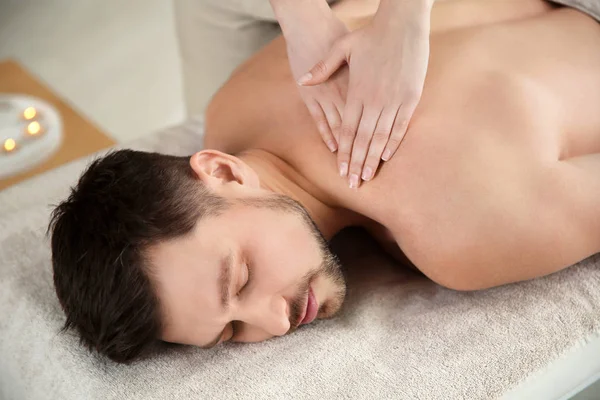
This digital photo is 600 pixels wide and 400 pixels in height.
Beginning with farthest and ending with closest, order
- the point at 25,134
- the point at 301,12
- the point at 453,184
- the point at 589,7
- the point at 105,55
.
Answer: the point at 105,55
the point at 25,134
the point at 589,7
the point at 301,12
the point at 453,184

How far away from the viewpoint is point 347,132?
1108 millimetres

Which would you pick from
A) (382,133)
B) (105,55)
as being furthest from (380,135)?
(105,55)

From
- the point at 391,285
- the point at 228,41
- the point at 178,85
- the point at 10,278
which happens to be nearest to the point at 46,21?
the point at 178,85

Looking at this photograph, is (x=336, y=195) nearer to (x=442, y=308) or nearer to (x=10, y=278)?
(x=442, y=308)

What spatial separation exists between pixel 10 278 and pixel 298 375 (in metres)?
0.54

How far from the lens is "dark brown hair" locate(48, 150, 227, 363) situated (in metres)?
0.95

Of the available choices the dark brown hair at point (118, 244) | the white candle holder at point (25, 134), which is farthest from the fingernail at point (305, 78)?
the white candle holder at point (25, 134)

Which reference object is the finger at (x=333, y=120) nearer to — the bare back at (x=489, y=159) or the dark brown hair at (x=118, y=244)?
the bare back at (x=489, y=159)

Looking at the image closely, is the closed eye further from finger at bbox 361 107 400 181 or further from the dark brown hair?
finger at bbox 361 107 400 181

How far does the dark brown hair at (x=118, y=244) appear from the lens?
95cm

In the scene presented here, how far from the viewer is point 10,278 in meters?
1.18

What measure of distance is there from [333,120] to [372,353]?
379mm

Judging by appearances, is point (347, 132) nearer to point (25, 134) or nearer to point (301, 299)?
point (301, 299)

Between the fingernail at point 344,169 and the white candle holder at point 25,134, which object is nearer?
the fingernail at point 344,169
